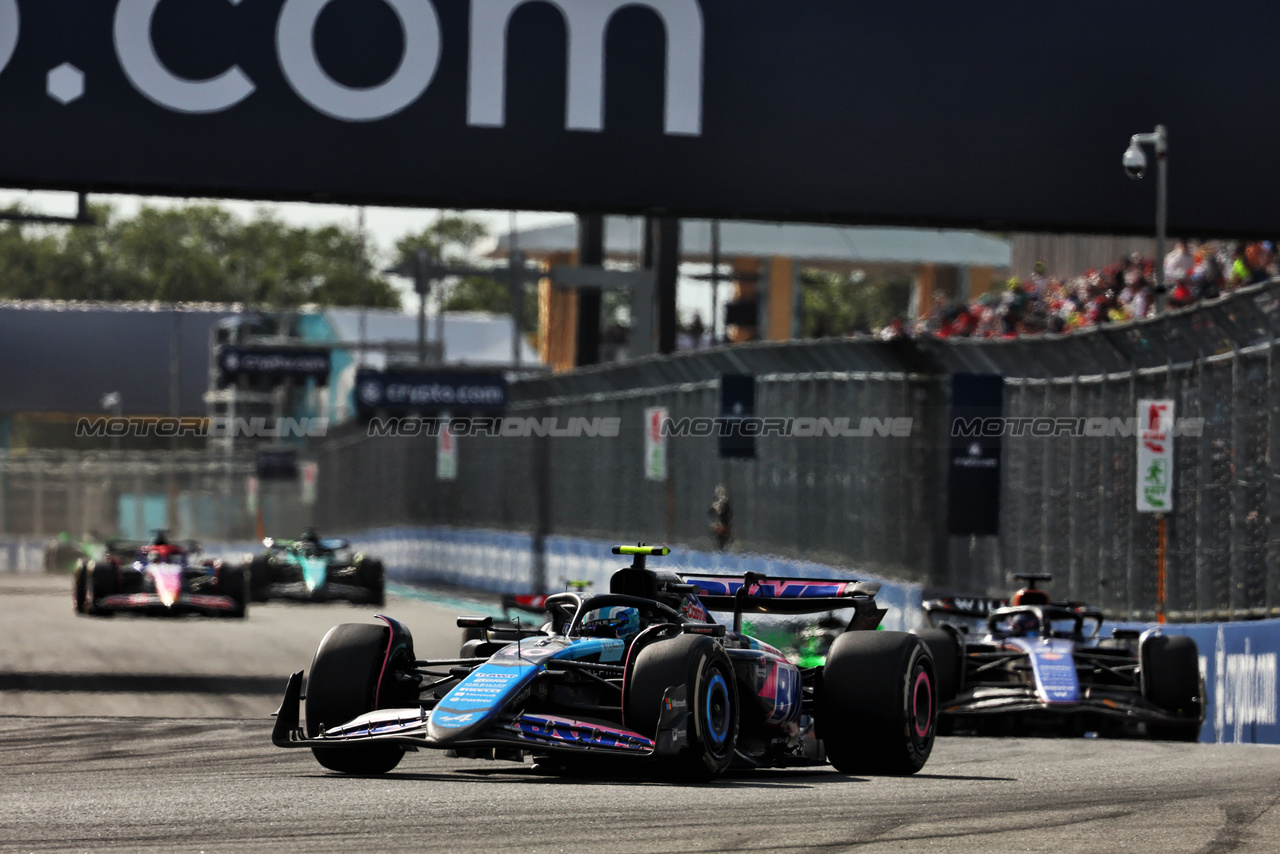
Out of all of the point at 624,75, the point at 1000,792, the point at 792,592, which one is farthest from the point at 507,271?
the point at 1000,792

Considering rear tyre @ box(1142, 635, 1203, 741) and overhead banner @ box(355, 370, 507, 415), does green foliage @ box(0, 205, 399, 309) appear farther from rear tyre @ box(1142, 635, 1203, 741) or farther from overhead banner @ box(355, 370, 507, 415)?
rear tyre @ box(1142, 635, 1203, 741)

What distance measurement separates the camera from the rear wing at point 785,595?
10117 mm

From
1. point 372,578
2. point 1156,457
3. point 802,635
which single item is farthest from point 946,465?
point 372,578

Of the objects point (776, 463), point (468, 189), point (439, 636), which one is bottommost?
point (439, 636)

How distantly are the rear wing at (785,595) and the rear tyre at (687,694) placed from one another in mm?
1555

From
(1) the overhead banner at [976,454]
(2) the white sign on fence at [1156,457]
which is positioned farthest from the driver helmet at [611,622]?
(1) the overhead banner at [976,454]

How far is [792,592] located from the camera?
10312 millimetres

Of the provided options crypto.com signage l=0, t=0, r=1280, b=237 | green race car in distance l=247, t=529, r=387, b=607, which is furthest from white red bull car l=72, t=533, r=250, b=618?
crypto.com signage l=0, t=0, r=1280, b=237

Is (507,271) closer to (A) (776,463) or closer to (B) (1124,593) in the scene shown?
(A) (776,463)

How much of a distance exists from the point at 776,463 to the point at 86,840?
52.2ft

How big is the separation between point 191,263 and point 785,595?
113850 mm

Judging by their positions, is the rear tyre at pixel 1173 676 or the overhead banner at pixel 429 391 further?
the overhead banner at pixel 429 391

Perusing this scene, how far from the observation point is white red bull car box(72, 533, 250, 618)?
24125 mm

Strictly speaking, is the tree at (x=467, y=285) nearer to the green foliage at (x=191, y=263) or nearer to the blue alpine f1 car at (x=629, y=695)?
the green foliage at (x=191, y=263)
